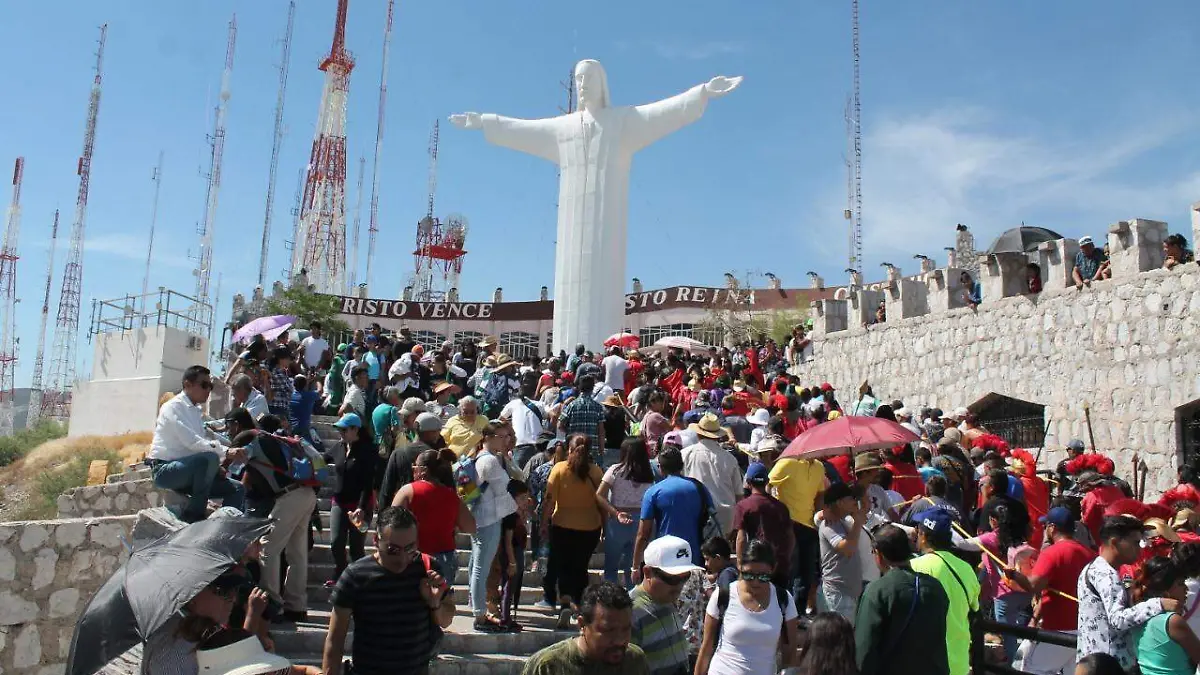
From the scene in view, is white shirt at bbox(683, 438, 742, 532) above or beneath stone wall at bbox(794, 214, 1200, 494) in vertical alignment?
beneath

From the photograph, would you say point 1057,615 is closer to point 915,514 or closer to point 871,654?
point 915,514

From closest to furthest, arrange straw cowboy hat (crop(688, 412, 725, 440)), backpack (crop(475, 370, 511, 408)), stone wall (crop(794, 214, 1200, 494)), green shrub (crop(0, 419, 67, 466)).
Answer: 1. straw cowboy hat (crop(688, 412, 725, 440))
2. stone wall (crop(794, 214, 1200, 494))
3. backpack (crop(475, 370, 511, 408))
4. green shrub (crop(0, 419, 67, 466))

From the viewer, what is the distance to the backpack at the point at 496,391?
518 inches

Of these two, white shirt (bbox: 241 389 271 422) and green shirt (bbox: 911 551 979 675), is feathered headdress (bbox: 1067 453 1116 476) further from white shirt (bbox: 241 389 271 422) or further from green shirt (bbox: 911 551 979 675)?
white shirt (bbox: 241 389 271 422)

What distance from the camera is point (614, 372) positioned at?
46.5ft

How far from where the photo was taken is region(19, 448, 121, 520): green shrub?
16891 mm

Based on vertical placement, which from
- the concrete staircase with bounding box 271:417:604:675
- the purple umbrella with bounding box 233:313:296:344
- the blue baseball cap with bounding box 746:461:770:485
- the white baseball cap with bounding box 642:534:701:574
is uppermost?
the purple umbrella with bounding box 233:313:296:344

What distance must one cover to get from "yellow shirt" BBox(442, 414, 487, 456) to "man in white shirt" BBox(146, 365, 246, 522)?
218 centimetres

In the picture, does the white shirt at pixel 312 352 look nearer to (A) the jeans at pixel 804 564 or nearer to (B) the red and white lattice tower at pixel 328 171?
(A) the jeans at pixel 804 564

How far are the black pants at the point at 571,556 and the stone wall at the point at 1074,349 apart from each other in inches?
355

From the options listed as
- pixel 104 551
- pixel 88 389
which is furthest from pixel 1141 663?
pixel 88 389

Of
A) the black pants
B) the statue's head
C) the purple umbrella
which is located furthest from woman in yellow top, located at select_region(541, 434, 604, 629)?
the statue's head

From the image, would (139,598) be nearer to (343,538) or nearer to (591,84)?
(343,538)

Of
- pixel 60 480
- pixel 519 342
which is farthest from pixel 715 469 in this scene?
pixel 519 342
